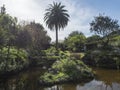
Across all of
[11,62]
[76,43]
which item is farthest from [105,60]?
[76,43]

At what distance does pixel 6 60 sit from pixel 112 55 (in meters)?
17.7

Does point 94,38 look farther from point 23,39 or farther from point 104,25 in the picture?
point 23,39

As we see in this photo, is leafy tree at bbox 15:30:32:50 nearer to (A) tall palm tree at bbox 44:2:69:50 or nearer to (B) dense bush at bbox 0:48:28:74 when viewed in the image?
(B) dense bush at bbox 0:48:28:74

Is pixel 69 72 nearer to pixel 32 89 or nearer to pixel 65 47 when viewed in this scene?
pixel 32 89

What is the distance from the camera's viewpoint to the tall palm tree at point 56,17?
53438mm

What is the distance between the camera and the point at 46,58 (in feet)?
129

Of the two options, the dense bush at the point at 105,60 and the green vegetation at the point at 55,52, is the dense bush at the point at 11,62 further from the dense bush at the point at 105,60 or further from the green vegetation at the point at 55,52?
the dense bush at the point at 105,60

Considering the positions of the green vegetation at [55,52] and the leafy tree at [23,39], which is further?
the leafy tree at [23,39]

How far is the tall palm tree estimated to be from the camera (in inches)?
2104

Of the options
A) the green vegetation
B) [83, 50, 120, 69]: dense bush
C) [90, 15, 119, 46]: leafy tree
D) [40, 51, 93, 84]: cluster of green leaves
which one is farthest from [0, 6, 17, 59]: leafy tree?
[90, 15, 119, 46]: leafy tree

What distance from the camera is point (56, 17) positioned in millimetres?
53406

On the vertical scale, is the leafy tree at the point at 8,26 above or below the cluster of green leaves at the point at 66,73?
above

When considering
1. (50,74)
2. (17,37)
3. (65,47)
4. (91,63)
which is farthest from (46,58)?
(65,47)

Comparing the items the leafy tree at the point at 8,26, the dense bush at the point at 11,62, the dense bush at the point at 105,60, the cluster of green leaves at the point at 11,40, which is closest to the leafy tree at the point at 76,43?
the dense bush at the point at 105,60
